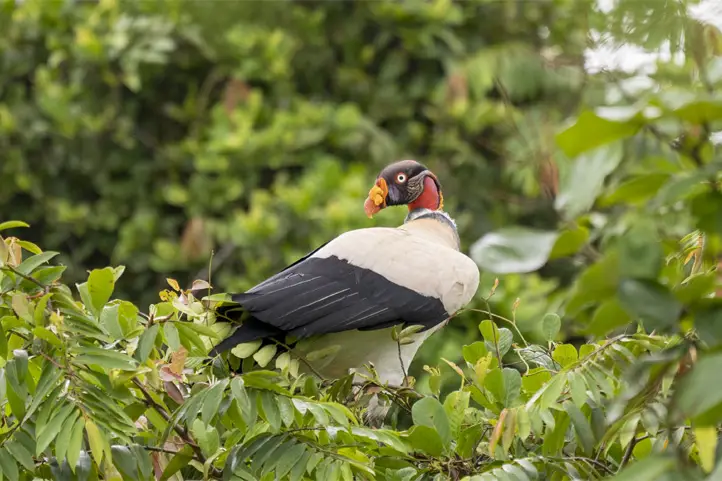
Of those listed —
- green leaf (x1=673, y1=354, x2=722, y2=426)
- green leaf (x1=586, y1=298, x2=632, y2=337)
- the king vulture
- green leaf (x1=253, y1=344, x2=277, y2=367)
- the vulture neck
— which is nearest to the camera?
green leaf (x1=673, y1=354, x2=722, y2=426)

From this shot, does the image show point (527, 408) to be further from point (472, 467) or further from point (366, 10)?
point (366, 10)

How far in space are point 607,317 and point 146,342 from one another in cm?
81

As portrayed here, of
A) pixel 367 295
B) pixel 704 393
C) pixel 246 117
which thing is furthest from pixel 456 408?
pixel 246 117

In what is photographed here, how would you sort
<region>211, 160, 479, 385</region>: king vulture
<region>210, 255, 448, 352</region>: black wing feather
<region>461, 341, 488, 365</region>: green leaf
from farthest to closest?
<region>211, 160, 479, 385</region>: king vulture → <region>210, 255, 448, 352</region>: black wing feather → <region>461, 341, 488, 365</region>: green leaf

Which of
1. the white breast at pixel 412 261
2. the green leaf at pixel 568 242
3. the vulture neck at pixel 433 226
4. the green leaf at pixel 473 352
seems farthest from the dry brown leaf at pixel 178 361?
the vulture neck at pixel 433 226

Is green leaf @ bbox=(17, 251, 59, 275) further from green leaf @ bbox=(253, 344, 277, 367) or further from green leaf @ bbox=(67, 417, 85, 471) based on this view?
green leaf @ bbox=(253, 344, 277, 367)

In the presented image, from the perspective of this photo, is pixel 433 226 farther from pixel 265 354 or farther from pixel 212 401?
pixel 212 401

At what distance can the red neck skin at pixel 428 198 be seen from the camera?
2598 mm

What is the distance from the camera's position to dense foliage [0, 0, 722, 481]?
701 millimetres

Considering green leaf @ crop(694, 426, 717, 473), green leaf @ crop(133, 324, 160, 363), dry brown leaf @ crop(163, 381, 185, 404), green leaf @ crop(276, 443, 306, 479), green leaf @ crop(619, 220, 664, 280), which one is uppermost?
green leaf @ crop(619, 220, 664, 280)

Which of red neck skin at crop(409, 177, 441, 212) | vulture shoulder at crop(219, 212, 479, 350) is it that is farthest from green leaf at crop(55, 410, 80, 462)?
red neck skin at crop(409, 177, 441, 212)

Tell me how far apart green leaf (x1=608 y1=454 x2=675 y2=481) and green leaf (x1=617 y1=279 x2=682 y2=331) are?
89mm

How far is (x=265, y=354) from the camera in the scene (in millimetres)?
1772

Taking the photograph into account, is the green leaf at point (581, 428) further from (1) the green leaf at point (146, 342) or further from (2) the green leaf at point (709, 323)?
(2) the green leaf at point (709, 323)
